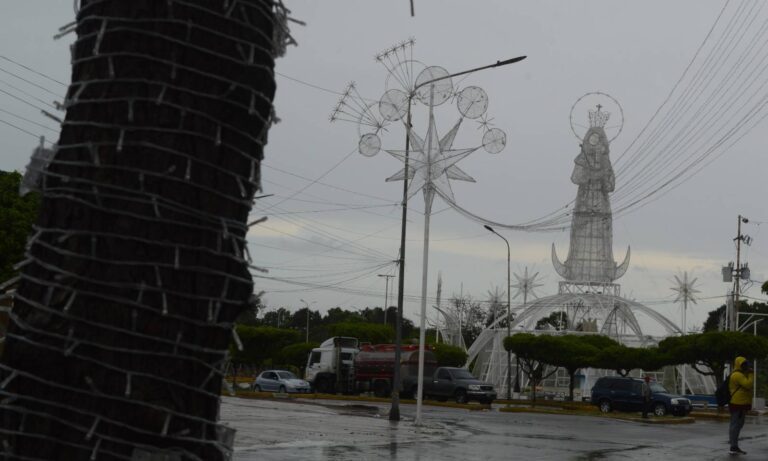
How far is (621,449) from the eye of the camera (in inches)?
762

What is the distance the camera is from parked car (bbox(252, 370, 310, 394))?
4841 centimetres

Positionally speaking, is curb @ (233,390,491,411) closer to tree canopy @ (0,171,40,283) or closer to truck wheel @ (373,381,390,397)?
truck wheel @ (373,381,390,397)

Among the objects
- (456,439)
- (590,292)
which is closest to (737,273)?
(590,292)

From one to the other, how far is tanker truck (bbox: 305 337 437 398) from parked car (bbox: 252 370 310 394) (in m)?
1.10

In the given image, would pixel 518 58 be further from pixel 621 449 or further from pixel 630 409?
pixel 630 409

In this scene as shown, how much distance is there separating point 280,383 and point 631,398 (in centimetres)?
1734

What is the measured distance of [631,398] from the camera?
41000 millimetres

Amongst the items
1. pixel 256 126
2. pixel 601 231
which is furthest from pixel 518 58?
pixel 601 231

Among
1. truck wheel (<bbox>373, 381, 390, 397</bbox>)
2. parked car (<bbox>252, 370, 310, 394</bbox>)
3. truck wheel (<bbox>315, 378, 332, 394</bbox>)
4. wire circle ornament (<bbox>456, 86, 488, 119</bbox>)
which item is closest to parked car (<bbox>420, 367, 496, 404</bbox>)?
truck wheel (<bbox>373, 381, 390, 397</bbox>)

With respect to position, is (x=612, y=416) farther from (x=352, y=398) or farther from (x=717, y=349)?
(x=352, y=398)

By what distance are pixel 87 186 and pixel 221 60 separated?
0.56 meters

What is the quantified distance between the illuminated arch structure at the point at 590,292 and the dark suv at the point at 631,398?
20.2 m

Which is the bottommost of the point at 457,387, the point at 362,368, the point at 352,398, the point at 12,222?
the point at 352,398

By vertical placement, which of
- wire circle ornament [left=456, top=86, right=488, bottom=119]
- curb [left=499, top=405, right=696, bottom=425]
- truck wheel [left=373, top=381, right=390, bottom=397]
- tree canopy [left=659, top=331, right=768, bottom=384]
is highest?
wire circle ornament [left=456, top=86, right=488, bottom=119]
